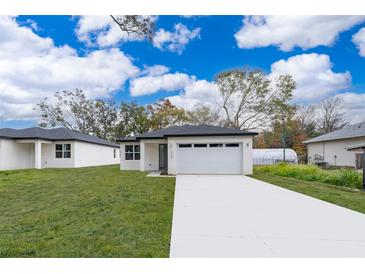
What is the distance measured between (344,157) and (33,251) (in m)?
25.1

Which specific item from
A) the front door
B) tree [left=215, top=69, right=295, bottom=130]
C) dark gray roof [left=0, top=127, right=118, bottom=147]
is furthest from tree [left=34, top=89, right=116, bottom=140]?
the front door

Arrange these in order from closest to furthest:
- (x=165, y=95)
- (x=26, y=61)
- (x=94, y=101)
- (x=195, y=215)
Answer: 1. (x=195, y=215)
2. (x=26, y=61)
3. (x=165, y=95)
4. (x=94, y=101)

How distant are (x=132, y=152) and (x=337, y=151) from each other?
19.3 metres

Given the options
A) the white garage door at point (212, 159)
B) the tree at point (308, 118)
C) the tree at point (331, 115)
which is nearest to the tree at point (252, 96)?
the tree at point (308, 118)

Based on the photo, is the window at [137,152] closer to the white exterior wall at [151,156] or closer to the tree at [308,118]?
the white exterior wall at [151,156]

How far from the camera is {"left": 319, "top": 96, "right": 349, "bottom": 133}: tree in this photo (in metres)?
39.9

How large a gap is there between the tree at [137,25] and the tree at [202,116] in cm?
2744

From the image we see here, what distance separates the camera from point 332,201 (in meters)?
7.35

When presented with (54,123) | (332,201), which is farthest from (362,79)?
(54,123)

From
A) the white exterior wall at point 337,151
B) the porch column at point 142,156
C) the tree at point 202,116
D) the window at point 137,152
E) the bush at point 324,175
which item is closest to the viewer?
the bush at point 324,175

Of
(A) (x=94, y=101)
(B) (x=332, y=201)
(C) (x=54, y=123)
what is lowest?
(B) (x=332, y=201)

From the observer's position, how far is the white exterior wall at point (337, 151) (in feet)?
69.1

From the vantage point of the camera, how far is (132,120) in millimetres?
39531
